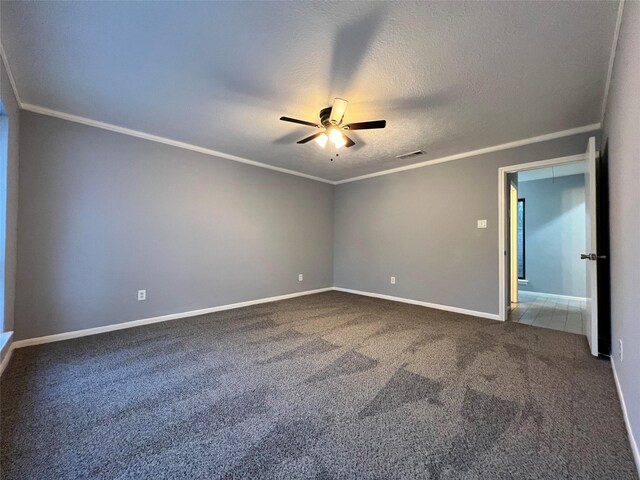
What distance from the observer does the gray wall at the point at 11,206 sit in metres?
2.18

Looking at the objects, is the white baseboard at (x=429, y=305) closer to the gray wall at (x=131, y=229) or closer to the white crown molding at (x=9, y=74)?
the gray wall at (x=131, y=229)

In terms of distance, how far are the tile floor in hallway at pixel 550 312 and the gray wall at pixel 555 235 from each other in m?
0.37

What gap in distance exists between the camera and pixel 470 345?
2.63 metres

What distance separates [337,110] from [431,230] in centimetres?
268

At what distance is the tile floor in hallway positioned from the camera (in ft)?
10.9

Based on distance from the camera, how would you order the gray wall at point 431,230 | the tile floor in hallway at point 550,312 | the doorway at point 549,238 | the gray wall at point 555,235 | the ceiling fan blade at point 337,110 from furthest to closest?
the gray wall at point 555,235, the doorway at point 549,238, the gray wall at point 431,230, the tile floor in hallway at point 550,312, the ceiling fan blade at point 337,110

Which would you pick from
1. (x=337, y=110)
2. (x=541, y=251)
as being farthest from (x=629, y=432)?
(x=541, y=251)

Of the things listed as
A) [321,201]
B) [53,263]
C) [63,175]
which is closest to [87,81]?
[63,175]

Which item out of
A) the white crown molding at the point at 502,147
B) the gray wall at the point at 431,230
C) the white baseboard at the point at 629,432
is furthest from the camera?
the gray wall at the point at 431,230

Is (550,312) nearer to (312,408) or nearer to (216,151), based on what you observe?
(312,408)

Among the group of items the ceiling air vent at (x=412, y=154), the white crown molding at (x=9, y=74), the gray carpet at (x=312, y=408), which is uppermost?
the ceiling air vent at (x=412, y=154)

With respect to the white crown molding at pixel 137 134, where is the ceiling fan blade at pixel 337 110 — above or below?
below

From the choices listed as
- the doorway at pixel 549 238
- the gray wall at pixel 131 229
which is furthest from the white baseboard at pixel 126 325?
the doorway at pixel 549 238

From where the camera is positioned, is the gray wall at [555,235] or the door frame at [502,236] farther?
the gray wall at [555,235]
